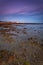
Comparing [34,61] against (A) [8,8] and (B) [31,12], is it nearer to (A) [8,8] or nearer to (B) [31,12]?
(B) [31,12]

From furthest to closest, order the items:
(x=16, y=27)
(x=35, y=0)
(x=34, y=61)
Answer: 1. (x=16, y=27)
2. (x=35, y=0)
3. (x=34, y=61)

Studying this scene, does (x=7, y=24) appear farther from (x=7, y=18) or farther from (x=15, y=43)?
(x=15, y=43)

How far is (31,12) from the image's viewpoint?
112 cm

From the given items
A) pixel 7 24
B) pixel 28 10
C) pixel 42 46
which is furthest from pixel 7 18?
pixel 42 46

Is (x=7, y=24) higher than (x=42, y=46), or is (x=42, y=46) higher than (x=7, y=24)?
(x=7, y=24)

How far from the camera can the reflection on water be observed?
3.18ft

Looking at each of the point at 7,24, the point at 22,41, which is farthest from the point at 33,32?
the point at 7,24

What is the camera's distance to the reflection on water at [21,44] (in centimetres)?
97

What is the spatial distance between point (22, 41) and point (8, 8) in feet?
1.07

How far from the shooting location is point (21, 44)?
3.55 ft

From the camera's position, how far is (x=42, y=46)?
105 centimetres

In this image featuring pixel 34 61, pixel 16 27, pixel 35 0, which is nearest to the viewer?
pixel 34 61

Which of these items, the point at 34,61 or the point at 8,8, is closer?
the point at 34,61

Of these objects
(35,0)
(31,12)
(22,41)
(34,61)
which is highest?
(35,0)
